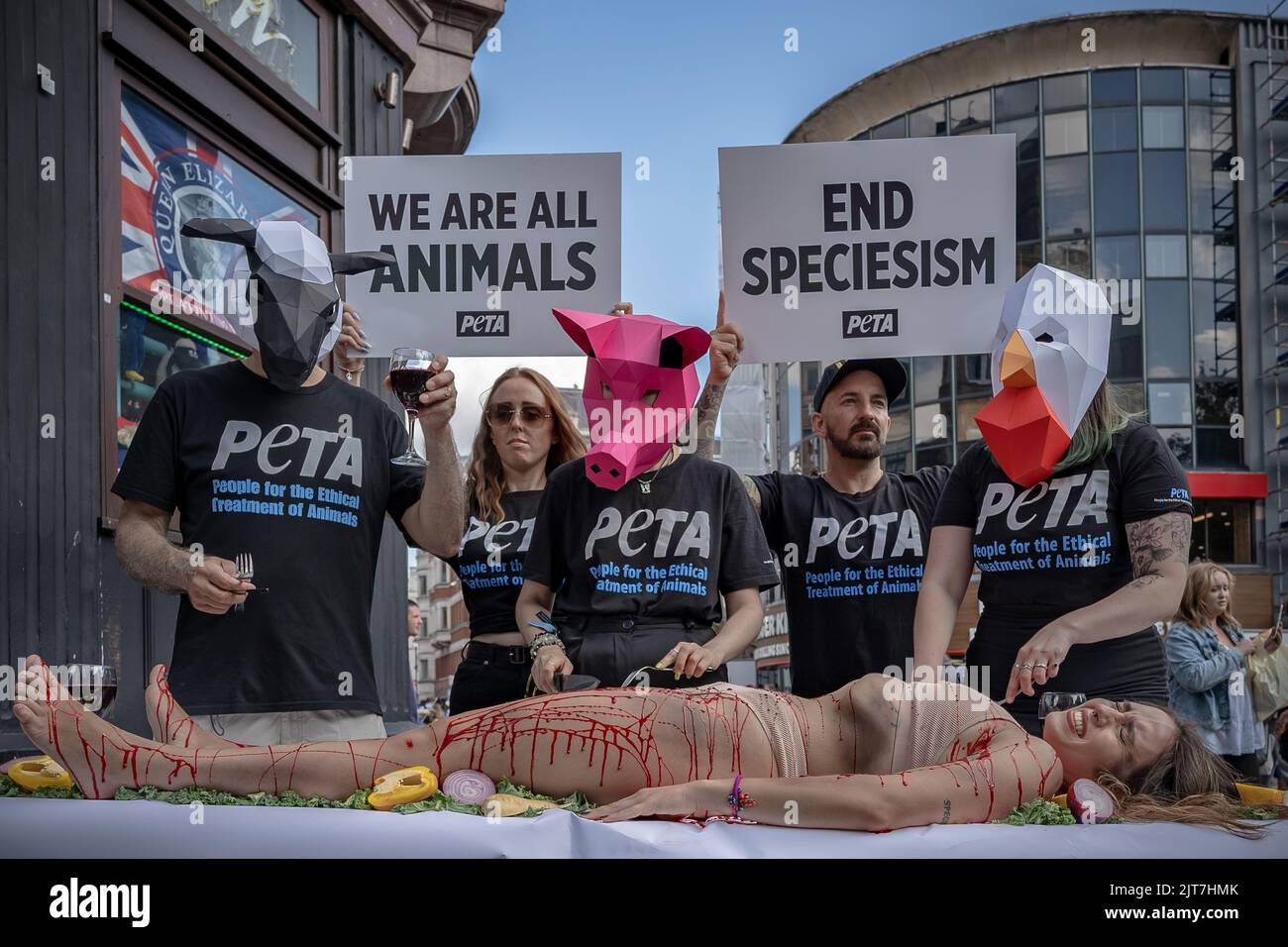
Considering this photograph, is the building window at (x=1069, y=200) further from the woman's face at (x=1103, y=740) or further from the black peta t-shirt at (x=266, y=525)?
the black peta t-shirt at (x=266, y=525)

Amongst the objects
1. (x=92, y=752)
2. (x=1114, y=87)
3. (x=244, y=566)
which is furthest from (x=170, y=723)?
(x=1114, y=87)

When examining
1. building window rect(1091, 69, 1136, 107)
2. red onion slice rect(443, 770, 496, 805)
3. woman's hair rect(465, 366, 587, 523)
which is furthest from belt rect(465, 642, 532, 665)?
building window rect(1091, 69, 1136, 107)

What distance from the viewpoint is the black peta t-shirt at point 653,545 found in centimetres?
342

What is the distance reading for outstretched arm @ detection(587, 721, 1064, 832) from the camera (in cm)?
253

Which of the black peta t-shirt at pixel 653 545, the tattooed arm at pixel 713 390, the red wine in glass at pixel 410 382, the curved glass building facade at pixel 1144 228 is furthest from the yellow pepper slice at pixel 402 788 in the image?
the curved glass building facade at pixel 1144 228

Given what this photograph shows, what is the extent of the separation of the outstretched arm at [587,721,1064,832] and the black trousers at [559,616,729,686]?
2.19 feet

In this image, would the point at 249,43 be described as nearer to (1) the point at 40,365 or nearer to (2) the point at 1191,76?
(1) the point at 40,365

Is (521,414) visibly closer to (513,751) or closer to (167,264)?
(513,751)

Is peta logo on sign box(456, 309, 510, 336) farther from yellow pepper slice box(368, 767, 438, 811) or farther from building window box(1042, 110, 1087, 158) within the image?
building window box(1042, 110, 1087, 158)

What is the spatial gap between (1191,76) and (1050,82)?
317 cm

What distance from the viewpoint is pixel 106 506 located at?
16.6 feet

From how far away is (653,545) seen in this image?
3.48 m
